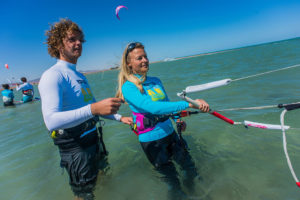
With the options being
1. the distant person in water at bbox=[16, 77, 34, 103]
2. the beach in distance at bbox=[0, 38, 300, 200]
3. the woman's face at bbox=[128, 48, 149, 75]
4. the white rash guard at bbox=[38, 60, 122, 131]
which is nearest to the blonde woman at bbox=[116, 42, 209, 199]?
the woman's face at bbox=[128, 48, 149, 75]

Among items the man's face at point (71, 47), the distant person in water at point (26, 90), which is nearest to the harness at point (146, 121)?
the man's face at point (71, 47)

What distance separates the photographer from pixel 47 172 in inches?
174

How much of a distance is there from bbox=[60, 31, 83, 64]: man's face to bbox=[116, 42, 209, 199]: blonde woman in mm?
814

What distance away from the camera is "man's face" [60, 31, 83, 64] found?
2537 millimetres

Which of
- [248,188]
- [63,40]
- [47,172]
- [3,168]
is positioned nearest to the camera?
[63,40]

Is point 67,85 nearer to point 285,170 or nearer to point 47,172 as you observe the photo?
point 47,172

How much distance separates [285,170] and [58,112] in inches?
171

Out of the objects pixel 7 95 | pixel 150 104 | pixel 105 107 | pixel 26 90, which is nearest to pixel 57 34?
pixel 105 107

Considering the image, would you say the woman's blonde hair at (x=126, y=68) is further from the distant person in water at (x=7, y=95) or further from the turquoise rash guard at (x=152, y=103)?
the distant person in water at (x=7, y=95)

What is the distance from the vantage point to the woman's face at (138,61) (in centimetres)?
296

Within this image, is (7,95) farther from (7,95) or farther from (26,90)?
(26,90)

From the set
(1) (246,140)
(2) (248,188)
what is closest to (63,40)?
(2) (248,188)

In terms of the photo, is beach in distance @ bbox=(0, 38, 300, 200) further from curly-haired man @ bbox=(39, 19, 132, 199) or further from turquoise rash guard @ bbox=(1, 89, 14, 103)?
turquoise rash guard @ bbox=(1, 89, 14, 103)

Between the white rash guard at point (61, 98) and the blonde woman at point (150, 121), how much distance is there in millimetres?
750
